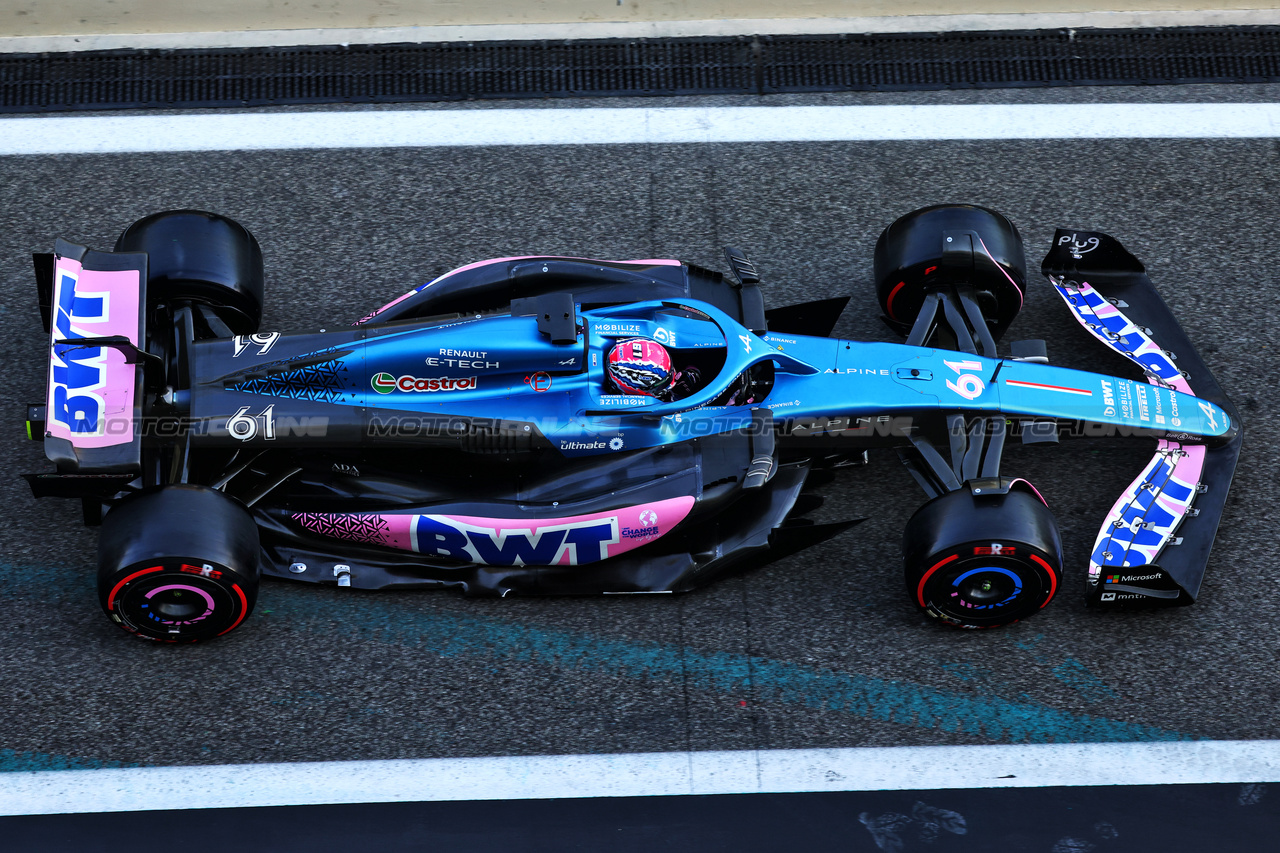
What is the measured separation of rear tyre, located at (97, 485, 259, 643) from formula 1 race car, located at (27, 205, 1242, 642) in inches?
0.5

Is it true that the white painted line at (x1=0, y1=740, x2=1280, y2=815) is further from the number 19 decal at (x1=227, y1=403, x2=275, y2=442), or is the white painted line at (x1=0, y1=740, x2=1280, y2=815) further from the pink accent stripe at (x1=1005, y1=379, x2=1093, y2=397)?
the pink accent stripe at (x1=1005, y1=379, x2=1093, y2=397)

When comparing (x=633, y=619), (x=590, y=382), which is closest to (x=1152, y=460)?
(x=633, y=619)

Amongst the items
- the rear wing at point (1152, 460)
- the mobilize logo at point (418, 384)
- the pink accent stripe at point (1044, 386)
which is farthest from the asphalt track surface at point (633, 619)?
→ the mobilize logo at point (418, 384)

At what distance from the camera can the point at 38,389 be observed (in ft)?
19.3

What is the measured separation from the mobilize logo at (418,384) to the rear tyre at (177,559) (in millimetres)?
754

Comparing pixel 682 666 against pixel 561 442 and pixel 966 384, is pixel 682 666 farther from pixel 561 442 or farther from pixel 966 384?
pixel 966 384

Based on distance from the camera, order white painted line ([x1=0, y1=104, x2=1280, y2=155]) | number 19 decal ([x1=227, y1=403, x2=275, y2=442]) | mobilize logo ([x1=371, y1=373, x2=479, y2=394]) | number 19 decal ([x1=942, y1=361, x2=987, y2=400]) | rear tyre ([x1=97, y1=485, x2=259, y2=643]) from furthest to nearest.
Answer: white painted line ([x1=0, y1=104, x2=1280, y2=155]), number 19 decal ([x1=942, y1=361, x2=987, y2=400]), mobilize logo ([x1=371, y1=373, x2=479, y2=394]), number 19 decal ([x1=227, y1=403, x2=275, y2=442]), rear tyre ([x1=97, y1=485, x2=259, y2=643])

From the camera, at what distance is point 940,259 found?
559cm

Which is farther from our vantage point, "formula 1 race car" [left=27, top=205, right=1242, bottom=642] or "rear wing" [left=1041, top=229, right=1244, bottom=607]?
"rear wing" [left=1041, top=229, right=1244, bottom=607]

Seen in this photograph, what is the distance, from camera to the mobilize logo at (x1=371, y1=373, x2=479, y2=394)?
16.2ft

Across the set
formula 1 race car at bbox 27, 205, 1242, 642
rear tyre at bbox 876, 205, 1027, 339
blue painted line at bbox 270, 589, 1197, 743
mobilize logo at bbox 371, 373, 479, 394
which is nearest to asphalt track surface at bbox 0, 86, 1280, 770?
blue painted line at bbox 270, 589, 1197, 743

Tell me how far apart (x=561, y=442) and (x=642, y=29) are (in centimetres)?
375

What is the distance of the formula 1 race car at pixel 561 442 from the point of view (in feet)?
15.6

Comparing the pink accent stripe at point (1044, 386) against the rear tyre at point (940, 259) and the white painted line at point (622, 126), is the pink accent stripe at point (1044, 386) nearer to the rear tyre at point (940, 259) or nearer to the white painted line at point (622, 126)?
the rear tyre at point (940, 259)
